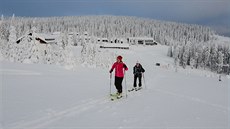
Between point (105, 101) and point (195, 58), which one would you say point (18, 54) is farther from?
point (195, 58)

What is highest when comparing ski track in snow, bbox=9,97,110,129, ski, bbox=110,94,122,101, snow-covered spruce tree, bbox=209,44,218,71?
snow-covered spruce tree, bbox=209,44,218,71

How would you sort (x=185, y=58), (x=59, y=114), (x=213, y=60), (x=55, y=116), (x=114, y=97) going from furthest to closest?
(x=185, y=58) < (x=213, y=60) < (x=114, y=97) < (x=59, y=114) < (x=55, y=116)

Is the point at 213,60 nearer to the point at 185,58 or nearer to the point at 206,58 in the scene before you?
the point at 206,58

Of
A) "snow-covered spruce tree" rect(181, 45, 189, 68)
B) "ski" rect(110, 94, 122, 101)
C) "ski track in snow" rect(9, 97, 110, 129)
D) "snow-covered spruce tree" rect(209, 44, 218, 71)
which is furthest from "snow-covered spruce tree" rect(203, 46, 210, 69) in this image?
"ski track in snow" rect(9, 97, 110, 129)

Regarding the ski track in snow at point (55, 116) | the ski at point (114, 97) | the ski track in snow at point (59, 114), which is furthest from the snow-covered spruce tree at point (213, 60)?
the ski track in snow at point (55, 116)

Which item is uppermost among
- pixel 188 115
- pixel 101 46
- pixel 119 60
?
pixel 101 46

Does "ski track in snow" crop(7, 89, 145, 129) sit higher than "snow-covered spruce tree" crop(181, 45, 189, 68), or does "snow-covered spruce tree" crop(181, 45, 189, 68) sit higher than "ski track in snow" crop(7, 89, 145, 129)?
"snow-covered spruce tree" crop(181, 45, 189, 68)

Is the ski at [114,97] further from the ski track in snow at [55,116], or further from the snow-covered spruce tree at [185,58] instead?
the snow-covered spruce tree at [185,58]

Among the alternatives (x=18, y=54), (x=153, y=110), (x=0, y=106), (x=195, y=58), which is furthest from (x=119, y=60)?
(x=195, y=58)

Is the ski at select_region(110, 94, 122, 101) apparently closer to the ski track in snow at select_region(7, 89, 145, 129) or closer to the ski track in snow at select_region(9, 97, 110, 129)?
the ski track in snow at select_region(7, 89, 145, 129)

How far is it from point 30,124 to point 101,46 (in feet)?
425

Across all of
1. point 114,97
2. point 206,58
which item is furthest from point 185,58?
point 114,97

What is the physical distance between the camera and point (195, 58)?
113 meters

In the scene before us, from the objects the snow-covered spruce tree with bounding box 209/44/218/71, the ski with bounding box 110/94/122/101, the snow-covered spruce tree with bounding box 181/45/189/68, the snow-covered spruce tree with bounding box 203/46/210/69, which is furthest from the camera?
the snow-covered spruce tree with bounding box 181/45/189/68
